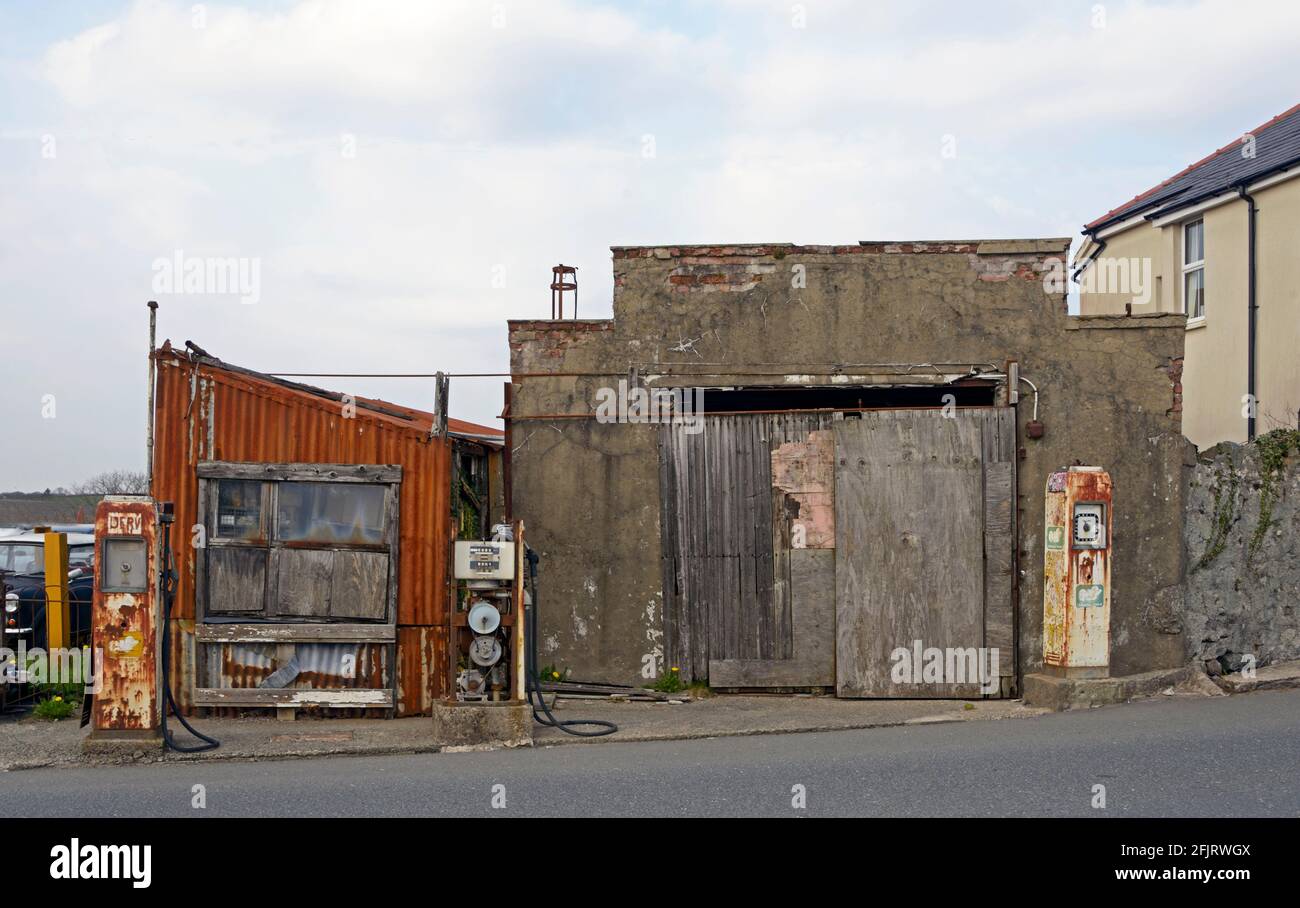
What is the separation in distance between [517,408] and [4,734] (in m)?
5.41

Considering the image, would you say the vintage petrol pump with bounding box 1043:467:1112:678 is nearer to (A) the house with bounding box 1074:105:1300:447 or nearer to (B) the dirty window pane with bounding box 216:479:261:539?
(A) the house with bounding box 1074:105:1300:447

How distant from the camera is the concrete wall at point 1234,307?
18938 mm

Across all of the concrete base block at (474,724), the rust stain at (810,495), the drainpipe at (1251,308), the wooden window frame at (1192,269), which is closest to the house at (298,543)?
the concrete base block at (474,724)

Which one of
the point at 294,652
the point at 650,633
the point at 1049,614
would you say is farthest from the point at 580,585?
the point at 1049,614

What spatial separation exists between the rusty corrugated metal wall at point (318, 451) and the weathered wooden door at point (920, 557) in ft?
13.0

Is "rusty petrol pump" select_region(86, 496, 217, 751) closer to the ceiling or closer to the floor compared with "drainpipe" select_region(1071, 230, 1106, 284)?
closer to the floor

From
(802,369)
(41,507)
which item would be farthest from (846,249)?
(41,507)

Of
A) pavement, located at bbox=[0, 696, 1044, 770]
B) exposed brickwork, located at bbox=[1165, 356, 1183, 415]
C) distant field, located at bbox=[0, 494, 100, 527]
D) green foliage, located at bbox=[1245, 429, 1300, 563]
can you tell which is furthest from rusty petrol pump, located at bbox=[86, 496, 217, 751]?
distant field, located at bbox=[0, 494, 100, 527]

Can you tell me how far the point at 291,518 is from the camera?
11539mm

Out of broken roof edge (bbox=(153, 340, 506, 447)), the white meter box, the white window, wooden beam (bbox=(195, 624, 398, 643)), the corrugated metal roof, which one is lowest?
wooden beam (bbox=(195, 624, 398, 643))

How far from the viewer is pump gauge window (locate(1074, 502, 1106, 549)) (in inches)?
440

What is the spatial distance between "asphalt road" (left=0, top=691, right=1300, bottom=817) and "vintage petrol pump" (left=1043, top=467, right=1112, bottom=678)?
1.01 m

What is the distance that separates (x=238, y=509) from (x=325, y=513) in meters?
0.81
